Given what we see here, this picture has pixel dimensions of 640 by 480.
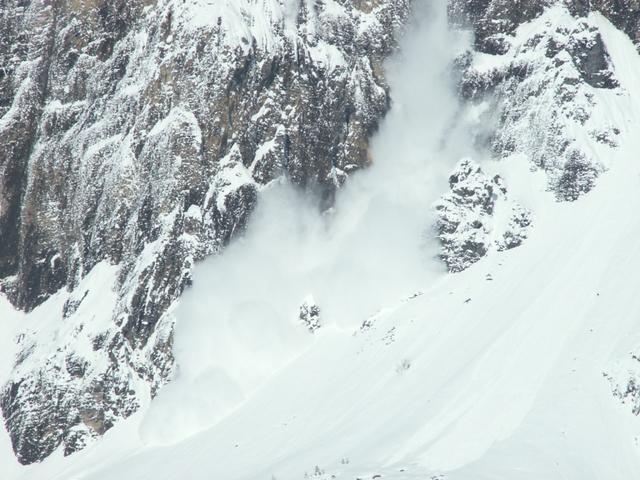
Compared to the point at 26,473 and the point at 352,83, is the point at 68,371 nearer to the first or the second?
the point at 26,473

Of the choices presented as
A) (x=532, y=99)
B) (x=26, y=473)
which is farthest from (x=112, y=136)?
(x=532, y=99)

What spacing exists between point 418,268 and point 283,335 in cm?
1330

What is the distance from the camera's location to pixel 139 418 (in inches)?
3172

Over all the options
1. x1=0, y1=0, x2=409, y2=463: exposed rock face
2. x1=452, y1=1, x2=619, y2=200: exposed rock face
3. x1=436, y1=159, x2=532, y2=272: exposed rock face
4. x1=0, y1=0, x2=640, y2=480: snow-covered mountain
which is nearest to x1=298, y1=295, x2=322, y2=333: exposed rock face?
x1=0, y1=0, x2=640, y2=480: snow-covered mountain

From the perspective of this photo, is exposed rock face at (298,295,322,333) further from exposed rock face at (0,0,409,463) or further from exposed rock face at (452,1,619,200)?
exposed rock face at (452,1,619,200)

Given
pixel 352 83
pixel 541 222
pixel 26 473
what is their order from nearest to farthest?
pixel 541 222
pixel 26 473
pixel 352 83

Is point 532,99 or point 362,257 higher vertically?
point 532,99

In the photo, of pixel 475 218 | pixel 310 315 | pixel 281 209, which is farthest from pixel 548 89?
pixel 310 315

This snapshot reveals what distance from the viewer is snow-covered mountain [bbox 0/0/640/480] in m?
72.4

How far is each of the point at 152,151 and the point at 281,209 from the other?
13567 millimetres

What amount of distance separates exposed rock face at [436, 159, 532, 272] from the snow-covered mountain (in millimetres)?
200

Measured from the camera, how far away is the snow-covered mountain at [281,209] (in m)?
72.4

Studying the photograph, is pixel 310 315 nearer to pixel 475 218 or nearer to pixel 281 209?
pixel 281 209

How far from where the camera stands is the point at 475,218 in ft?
265
